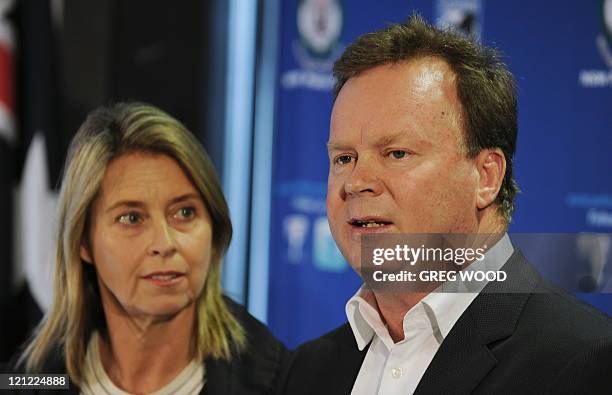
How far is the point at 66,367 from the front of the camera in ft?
6.93

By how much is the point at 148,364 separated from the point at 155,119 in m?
0.60

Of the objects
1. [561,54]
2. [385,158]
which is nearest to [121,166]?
[385,158]

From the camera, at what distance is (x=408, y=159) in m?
1.60

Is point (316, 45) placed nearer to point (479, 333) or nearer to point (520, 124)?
point (520, 124)

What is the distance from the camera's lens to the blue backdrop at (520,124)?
223 centimetres

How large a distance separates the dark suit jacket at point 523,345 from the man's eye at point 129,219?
82cm

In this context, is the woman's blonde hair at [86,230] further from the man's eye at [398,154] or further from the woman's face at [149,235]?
the man's eye at [398,154]

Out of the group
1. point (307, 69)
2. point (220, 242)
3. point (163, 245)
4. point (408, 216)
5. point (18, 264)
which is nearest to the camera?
point (408, 216)

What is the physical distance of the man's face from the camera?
160 centimetres

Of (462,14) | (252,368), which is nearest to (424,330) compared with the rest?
(252,368)

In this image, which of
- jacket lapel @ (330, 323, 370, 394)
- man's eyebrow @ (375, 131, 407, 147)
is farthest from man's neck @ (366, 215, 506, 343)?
man's eyebrow @ (375, 131, 407, 147)

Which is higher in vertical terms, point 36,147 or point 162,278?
point 36,147

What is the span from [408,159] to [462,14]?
3.55ft

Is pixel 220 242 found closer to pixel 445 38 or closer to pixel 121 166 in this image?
pixel 121 166
